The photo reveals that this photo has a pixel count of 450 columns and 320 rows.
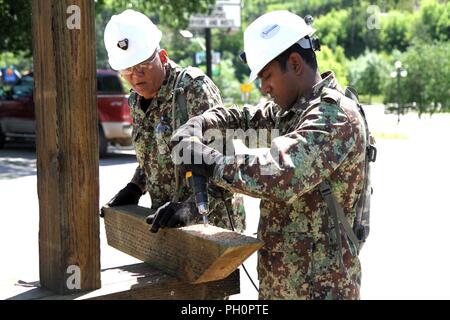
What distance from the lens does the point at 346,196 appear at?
2559mm

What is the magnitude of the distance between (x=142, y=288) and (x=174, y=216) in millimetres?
291

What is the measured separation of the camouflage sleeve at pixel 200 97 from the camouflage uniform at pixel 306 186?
0.32 m

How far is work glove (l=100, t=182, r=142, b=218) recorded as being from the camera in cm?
344

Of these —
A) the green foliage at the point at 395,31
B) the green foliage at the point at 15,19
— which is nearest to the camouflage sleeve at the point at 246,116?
the green foliage at the point at 15,19

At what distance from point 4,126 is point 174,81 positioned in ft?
46.9

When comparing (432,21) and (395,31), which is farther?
(395,31)

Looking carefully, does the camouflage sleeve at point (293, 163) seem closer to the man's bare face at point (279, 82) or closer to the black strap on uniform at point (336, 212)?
the black strap on uniform at point (336, 212)

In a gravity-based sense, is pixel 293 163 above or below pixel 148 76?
below

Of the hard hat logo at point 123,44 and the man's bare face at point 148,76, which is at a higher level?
the hard hat logo at point 123,44

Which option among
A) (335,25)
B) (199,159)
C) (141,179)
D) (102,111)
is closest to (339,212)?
(199,159)

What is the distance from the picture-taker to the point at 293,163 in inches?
91.3

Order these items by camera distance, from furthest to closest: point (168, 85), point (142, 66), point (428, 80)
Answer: point (428, 80) < point (168, 85) < point (142, 66)

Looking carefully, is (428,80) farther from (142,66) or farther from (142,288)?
(142,288)

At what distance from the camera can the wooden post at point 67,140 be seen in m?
2.62
